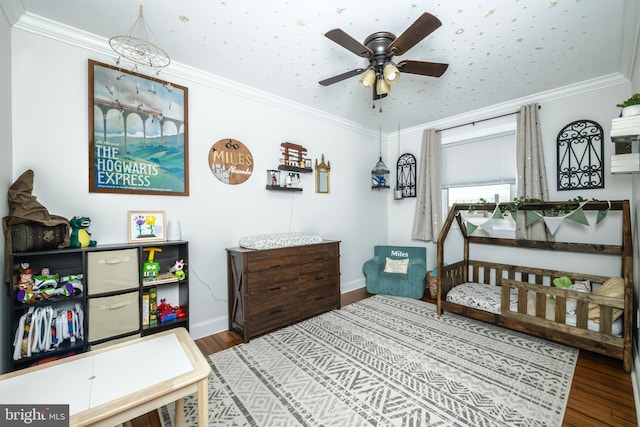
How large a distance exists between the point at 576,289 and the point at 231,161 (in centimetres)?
380

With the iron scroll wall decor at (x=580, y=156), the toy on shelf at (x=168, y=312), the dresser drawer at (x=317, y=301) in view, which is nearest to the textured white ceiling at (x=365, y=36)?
the iron scroll wall decor at (x=580, y=156)

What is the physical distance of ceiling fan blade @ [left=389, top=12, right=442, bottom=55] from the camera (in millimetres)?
1454

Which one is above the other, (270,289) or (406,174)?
(406,174)

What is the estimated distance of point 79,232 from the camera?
76.8 inches

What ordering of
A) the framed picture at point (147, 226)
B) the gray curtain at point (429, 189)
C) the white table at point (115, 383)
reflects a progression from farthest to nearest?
1. the gray curtain at point (429, 189)
2. the framed picture at point (147, 226)
3. the white table at point (115, 383)

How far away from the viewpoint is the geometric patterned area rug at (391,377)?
1.63 metres

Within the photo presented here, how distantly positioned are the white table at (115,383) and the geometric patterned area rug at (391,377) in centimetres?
60

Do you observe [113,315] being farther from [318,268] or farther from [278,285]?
[318,268]

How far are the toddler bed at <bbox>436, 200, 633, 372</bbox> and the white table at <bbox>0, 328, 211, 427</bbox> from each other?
2.72m

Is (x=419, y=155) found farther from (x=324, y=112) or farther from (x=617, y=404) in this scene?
(x=617, y=404)

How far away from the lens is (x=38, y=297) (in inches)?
67.7

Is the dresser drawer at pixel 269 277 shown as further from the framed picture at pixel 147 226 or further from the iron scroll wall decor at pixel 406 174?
the iron scroll wall decor at pixel 406 174

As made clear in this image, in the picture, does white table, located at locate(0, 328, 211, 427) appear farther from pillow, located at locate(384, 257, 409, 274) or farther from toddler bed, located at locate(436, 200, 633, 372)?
pillow, located at locate(384, 257, 409, 274)

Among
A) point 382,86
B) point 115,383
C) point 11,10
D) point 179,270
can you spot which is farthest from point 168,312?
point 382,86
